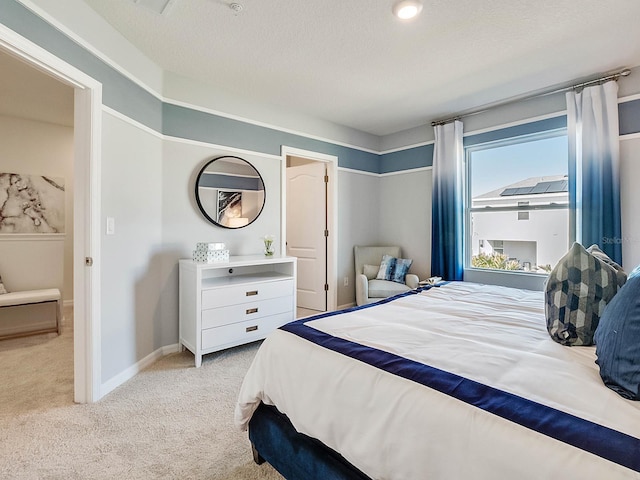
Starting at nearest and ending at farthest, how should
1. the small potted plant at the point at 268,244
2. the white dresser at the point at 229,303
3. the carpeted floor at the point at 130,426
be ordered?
the carpeted floor at the point at 130,426
the white dresser at the point at 229,303
the small potted plant at the point at 268,244

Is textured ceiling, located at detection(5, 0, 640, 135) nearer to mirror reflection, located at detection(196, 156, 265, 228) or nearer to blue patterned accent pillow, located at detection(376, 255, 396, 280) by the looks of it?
mirror reflection, located at detection(196, 156, 265, 228)

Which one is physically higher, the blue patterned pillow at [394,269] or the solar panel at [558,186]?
the solar panel at [558,186]

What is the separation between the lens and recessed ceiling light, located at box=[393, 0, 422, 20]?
6.34ft

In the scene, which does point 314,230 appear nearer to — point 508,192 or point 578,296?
point 508,192

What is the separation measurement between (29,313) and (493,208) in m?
5.30

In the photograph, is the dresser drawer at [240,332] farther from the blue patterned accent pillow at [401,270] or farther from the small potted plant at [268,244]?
the blue patterned accent pillow at [401,270]

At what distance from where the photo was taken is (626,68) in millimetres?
2695

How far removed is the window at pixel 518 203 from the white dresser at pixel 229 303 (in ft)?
7.64

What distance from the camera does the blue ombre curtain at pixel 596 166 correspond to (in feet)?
8.84

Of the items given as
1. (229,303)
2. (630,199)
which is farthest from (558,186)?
(229,303)

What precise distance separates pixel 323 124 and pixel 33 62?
2917 millimetres

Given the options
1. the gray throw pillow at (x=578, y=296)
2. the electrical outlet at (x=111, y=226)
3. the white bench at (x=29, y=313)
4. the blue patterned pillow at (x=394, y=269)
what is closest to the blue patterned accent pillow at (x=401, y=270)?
the blue patterned pillow at (x=394, y=269)

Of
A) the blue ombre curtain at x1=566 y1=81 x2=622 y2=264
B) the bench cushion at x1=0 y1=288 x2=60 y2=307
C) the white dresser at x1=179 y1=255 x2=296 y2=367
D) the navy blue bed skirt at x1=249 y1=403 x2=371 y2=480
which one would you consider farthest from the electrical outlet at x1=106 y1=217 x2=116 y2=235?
the blue ombre curtain at x1=566 y1=81 x2=622 y2=264

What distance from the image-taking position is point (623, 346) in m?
0.89
